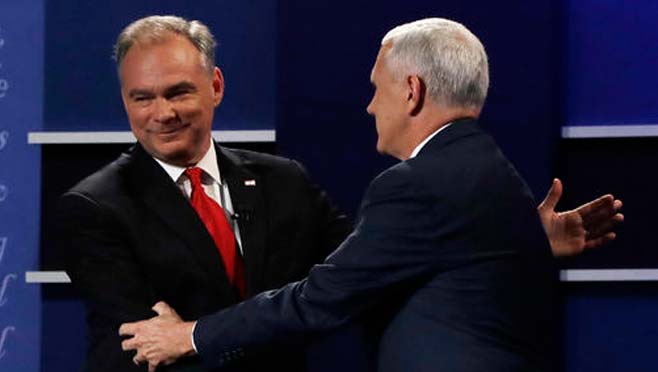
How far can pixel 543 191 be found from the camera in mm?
4020

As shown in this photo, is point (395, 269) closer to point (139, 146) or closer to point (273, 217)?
point (273, 217)

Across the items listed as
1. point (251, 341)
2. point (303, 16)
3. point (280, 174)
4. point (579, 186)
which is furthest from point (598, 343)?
point (251, 341)

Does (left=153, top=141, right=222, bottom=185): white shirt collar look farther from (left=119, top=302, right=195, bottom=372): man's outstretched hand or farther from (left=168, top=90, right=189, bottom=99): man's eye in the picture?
(left=119, top=302, right=195, bottom=372): man's outstretched hand

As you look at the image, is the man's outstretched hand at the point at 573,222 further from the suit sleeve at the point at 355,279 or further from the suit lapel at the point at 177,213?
the suit lapel at the point at 177,213

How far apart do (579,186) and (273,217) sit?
176 centimetres

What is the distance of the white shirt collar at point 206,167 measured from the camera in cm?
280

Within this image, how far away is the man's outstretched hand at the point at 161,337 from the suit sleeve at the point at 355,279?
1.3 inches

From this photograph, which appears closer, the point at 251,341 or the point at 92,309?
the point at 251,341

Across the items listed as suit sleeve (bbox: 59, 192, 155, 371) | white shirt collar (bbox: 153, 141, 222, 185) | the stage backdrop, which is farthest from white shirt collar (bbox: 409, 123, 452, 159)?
the stage backdrop

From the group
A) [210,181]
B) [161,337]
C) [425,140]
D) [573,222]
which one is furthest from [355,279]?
[573,222]

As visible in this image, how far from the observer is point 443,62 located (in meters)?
2.52

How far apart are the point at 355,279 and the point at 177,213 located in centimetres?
43

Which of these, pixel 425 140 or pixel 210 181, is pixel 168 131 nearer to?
pixel 210 181

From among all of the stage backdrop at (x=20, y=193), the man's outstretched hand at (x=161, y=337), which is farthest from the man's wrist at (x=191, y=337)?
the stage backdrop at (x=20, y=193)
